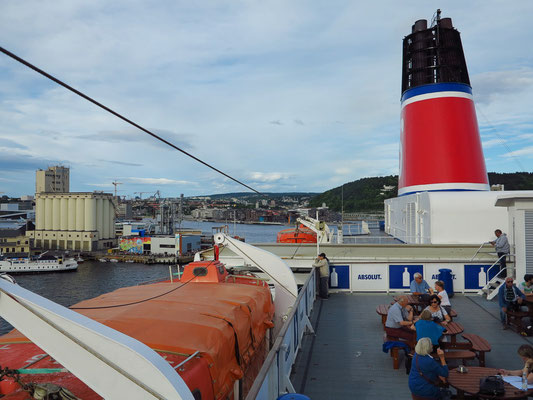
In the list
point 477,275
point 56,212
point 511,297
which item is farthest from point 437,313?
point 56,212

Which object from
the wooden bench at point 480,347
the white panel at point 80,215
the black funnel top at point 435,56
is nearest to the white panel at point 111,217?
the white panel at point 80,215

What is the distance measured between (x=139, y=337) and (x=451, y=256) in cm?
1116

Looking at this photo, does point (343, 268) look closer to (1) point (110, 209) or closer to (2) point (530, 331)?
(2) point (530, 331)

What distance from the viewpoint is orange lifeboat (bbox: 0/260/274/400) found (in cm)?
398

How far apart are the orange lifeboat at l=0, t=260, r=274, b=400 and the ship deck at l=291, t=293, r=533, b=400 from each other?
3.21 feet

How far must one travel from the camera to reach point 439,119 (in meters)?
17.0

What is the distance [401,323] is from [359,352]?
3.29ft

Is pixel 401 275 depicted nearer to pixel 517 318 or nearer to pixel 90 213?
pixel 517 318

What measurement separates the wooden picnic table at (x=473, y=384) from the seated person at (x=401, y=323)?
4.48 feet

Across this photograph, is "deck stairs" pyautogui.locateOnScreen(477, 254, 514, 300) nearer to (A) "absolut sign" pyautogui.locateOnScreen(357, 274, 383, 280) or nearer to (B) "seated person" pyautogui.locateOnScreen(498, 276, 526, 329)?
(A) "absolut sign" pyautogui.locateOnScreen(357, 274, 383, 280)

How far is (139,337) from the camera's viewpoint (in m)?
4.54

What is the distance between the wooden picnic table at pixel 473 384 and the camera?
14.4 ft

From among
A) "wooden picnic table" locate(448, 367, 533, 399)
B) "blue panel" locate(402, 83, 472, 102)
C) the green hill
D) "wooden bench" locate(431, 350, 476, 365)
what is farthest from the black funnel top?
the green hill

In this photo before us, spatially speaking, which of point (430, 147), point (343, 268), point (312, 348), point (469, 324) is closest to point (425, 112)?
point (430, 147)
